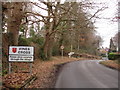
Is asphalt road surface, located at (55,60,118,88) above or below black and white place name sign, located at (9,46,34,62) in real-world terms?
below

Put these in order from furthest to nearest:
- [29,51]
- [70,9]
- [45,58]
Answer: [45,58] < [70,9] < [29,51]

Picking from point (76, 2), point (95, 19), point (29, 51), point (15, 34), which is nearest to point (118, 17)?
point (95, 19)

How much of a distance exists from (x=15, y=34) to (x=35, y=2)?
12.5 ft

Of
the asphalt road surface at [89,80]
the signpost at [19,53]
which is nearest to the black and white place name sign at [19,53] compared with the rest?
the signpost at [19,53]

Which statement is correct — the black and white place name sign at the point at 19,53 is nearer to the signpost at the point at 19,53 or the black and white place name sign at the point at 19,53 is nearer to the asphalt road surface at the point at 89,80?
the signpost at the point at 19,53

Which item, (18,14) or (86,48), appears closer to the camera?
(18,14)

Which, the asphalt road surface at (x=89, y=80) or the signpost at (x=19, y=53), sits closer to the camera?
the asphalt road surface at (x=89, y=80)

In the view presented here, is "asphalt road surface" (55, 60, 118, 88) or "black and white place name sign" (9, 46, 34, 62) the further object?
"black and white place name sign" (9, 46, 34, 62)

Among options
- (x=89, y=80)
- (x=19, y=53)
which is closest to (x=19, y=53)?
(x=19, y=53)

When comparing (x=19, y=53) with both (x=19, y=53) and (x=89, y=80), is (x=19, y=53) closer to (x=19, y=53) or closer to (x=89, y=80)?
(x=19, y=53)

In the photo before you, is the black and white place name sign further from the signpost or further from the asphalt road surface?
the asphalt road surface

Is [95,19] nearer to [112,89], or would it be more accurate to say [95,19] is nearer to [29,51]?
[29,51]

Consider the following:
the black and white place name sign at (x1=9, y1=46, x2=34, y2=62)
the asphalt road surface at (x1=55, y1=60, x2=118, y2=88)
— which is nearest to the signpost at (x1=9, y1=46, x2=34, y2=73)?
the black and white place name sign at (x1=9, y1=46, x2=34, y2=62)

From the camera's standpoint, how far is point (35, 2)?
41.8 feet
